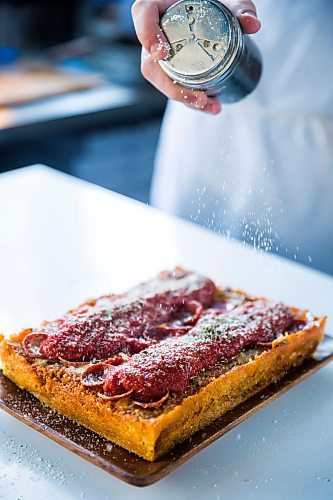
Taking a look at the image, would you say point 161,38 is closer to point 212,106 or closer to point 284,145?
point 212,106

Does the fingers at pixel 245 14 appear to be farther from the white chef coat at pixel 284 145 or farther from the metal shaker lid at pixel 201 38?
the white chef coat at pixel 284 145

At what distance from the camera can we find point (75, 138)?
3273 millimetres

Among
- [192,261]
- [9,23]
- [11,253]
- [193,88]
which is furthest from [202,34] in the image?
[9,23]

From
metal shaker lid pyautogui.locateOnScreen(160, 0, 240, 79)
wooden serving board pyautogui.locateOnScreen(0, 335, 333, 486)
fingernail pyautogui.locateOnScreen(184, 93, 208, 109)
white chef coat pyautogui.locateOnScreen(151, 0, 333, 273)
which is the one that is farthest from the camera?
white chef coat pyautogui.locateOnScreen(151, 0, 333, 273)

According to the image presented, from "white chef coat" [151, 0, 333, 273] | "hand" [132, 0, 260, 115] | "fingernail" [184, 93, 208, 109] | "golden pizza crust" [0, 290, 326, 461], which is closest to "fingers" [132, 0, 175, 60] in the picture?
"hand" [132, 0, 260, 115]

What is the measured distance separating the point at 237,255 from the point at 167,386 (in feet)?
2.09

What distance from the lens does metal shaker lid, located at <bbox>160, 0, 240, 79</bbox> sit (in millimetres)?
1142

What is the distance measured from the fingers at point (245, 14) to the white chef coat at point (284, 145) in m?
0.49

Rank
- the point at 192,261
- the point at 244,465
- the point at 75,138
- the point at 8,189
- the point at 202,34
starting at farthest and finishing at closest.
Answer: the point at 75,138
the point at 8,189
the point at 192,261
the point at 202,34
the point at 244,465

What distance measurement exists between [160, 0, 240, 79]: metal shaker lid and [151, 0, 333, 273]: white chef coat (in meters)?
0.58

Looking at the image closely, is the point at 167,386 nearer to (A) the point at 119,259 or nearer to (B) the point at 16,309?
(B) the point at 16,309

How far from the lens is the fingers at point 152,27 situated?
1.16 meters

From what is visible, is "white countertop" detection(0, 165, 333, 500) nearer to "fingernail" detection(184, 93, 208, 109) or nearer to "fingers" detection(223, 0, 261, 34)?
"fingernail" detection(184, 93, 208, 109)

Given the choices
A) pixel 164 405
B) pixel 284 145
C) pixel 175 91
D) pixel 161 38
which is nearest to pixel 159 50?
pixel 161 38
